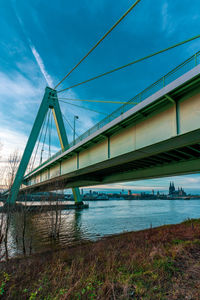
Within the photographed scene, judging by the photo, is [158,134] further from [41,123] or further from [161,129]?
[41,123]

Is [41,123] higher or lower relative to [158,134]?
higher

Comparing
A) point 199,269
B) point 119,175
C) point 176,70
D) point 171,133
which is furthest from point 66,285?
point 119,175

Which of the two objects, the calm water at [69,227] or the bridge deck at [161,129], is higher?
the bridge deck at [161,129]

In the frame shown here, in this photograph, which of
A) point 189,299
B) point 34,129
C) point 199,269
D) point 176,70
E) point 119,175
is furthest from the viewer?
point 34,129

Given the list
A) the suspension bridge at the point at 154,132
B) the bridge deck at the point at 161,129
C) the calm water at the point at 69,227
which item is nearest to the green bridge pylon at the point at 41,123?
the calm water at the point at 69,227

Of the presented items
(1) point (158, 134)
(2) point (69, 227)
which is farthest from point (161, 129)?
(2) point (69, 227)

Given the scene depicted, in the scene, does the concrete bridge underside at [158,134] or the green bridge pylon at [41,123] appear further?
the green bridge pylon at [41,123]

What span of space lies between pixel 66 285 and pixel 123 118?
10070mm

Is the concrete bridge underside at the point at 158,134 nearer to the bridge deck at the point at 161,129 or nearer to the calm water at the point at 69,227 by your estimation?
the bridge deck at the point at 161,129

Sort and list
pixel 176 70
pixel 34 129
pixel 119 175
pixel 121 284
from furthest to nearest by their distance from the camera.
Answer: pixel 34 129 → pixel 119 175 → pixel 176 70 → pixel 121 284

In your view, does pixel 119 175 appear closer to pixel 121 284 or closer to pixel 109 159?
pixel 109 159

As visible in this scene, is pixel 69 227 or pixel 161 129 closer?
pixel 161 129

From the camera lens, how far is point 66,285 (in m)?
5.12

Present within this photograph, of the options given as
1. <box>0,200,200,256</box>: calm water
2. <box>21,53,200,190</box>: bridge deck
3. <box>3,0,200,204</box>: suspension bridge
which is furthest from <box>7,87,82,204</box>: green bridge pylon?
<box>21,53,200,190</box>: bridge deck
